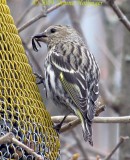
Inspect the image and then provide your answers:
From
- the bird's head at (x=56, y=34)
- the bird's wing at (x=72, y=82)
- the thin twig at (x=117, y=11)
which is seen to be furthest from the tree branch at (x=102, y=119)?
the bird's head at (x=56, y=34)

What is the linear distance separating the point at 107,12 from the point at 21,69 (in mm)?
4668

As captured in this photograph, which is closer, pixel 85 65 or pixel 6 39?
pixel 6 39

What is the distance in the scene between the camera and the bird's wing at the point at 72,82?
5094 mm

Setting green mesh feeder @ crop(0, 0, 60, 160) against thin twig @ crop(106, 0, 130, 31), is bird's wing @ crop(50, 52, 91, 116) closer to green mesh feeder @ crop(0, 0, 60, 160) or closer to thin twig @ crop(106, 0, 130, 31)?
green mesh feeder @ crop(0, 0, 60, 160)

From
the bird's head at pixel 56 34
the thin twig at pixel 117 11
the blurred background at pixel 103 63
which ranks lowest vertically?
the blurred background at pixel 103 63

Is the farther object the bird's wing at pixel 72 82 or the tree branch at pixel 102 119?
the bird's wing at pixel 72 82

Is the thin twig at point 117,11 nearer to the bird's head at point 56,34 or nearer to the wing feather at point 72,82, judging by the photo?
the wing feather at point 72,82

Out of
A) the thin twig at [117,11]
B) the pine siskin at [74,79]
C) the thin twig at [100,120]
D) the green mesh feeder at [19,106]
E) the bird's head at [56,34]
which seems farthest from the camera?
the bird's head at [56,34]

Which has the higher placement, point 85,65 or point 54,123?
point 85,65

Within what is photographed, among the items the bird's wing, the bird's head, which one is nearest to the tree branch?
the bird's wing

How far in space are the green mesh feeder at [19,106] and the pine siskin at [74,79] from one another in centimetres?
37

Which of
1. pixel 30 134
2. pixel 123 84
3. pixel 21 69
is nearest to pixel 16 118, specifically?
pixel 30 134

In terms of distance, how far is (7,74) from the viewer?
4.50m

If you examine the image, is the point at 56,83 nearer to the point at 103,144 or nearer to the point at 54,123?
the point at 54,123
